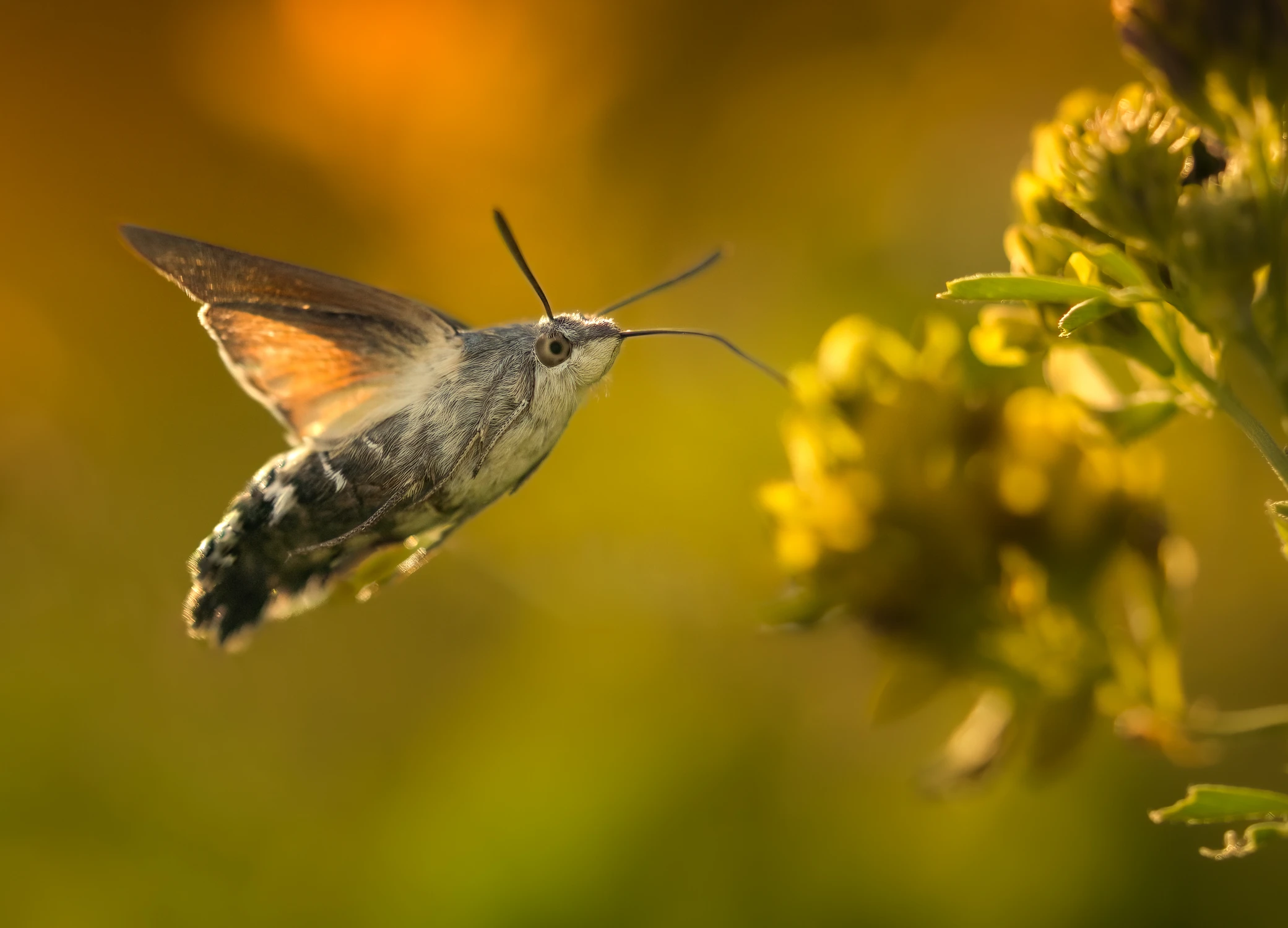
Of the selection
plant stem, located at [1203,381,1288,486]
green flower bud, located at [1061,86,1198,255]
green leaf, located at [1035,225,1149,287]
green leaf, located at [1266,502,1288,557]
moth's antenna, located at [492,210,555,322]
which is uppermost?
moth's antenna, located at [492,210,555,322]

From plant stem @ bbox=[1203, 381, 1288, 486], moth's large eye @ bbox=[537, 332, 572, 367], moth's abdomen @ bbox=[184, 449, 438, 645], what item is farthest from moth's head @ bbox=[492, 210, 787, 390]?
plant stem @ bbox=[1203, 381, 1288, 486]

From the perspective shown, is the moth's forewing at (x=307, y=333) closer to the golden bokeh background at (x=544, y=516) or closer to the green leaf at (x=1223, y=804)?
the golden bokeh background at (x=544, y=516)

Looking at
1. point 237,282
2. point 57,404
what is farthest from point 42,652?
point 237,282

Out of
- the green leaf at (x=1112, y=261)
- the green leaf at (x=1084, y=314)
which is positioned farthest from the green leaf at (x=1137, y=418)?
the green leaf at (x=1084, y=314)

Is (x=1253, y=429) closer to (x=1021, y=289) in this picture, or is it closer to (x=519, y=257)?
(x=1021, y=289)

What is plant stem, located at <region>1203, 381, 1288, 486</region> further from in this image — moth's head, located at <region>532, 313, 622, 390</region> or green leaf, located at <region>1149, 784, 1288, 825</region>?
moth's head, located at <region>532, 313, 622, 390</region>

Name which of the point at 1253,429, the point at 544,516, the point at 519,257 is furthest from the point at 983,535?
the point at 544,516
